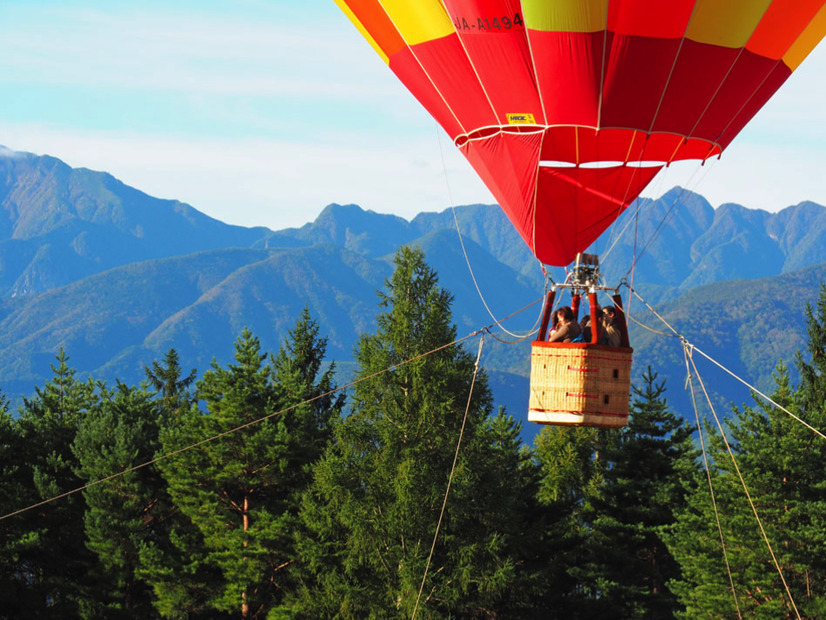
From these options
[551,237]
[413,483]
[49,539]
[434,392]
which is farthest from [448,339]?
[551,237]

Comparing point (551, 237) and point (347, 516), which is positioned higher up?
point (551, 237)

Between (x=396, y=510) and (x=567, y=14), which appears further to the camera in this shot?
(x=396, y=510)

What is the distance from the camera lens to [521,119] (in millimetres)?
15062

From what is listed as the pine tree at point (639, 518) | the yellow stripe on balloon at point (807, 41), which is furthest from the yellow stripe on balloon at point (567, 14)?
the pine tree at point (639, 518)

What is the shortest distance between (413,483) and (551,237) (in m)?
13.1

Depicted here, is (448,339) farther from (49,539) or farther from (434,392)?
(49,539)

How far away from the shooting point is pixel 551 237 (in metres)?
15.8

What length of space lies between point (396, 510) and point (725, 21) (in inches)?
638

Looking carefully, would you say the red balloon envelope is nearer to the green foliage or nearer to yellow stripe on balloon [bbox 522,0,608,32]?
yellow stripe on balloon [bbox 522,0,608,32]

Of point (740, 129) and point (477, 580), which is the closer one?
point (740, 129)

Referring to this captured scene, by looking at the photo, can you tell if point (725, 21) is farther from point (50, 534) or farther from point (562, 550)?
point (50, 534)

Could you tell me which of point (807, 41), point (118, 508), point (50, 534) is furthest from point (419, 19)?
point (50, 534)

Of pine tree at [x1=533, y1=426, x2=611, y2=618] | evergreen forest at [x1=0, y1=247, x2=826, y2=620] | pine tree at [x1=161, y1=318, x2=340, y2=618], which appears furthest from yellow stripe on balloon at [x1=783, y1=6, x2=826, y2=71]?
pine tree at [x1=161, y1=318, x2=340, y2=618]

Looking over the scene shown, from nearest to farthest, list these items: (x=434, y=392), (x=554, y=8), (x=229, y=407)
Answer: (x=554, y=8) → (x=434, y=392) → (x=229, y=407)
